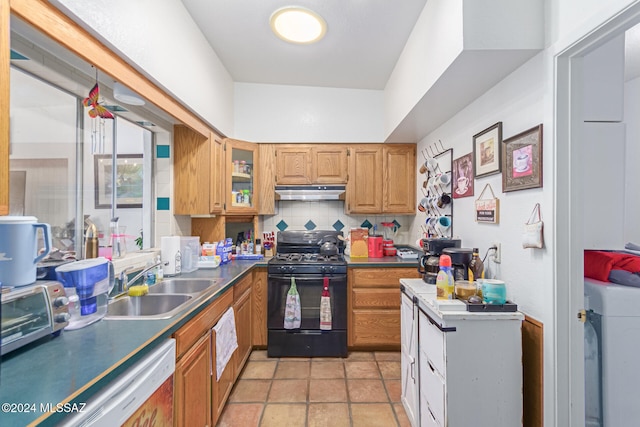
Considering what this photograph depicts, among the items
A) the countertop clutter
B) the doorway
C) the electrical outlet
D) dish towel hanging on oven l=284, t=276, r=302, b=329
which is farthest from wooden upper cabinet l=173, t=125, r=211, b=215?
the doorway

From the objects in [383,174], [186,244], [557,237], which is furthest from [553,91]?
[186,244]

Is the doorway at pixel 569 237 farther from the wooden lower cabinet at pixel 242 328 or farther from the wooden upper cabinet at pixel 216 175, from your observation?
the wooden upper cabinet at pixel 216 175

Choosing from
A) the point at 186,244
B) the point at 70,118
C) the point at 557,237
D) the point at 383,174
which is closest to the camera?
the point at 557,237

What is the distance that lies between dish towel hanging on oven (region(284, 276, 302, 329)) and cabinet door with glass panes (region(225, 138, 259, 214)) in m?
0.93

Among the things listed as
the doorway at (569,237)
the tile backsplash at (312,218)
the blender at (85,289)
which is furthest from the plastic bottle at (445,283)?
the tile backsplash at (312,218)

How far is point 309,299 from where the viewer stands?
Answer: 264 centimetres

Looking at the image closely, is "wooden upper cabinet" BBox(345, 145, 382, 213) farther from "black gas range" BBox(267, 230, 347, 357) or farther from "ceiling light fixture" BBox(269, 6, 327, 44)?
"ceiling light fixture" BBox(269, 6, 327, 44)

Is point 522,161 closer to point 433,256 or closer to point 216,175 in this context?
point 433,256

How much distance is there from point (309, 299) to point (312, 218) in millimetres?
1023

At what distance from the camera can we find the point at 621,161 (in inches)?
52.5

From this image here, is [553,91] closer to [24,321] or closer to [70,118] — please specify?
[24,321]

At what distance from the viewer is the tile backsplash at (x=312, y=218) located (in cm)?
334

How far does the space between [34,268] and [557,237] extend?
211cm

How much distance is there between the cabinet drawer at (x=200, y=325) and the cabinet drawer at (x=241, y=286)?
0.67 feet
